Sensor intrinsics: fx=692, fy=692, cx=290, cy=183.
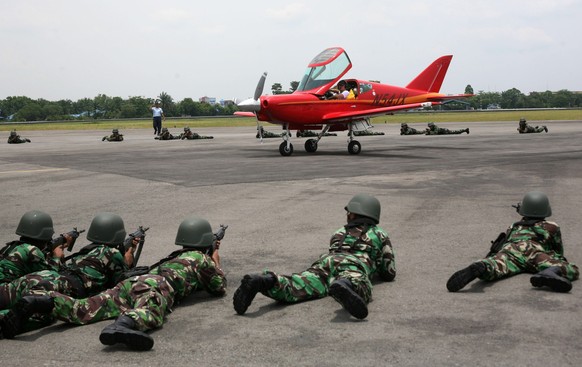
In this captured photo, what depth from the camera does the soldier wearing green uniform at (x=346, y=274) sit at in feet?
20.7

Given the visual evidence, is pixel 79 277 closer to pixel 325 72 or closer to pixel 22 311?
pixel 22 311

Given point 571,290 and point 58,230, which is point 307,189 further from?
point 571,290

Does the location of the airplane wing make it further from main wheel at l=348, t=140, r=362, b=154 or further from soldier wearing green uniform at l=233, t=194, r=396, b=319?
soldier wearing green uniform at l=233, t=194, r=396, b=319

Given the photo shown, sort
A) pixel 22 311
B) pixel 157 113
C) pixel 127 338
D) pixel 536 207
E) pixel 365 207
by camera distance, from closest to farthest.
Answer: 1. pixel 127 338
2. pixel 22 311
3. pixel 365 207
4. pixel 536 207
5. pixel 157 113

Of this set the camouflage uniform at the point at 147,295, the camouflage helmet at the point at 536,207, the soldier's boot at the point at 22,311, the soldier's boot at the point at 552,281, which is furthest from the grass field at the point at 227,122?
the soldier's boot at the point at 22,311

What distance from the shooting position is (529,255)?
7684mm

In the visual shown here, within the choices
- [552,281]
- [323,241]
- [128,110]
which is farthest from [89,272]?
[128,110]

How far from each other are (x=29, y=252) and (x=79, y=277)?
1.88 feet

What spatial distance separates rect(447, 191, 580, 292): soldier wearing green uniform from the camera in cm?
716

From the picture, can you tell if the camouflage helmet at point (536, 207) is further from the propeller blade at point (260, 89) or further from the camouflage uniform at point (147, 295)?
the propeller blade at point (260, 89)

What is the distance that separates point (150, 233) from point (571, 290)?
6362 mm

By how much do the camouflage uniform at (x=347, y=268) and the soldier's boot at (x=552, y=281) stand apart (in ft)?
4.95

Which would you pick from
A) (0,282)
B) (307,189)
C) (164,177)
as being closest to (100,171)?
(164,177)

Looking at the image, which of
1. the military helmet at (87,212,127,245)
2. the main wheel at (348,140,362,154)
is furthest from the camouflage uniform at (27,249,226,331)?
the main wheel at (348,140,362,154)
